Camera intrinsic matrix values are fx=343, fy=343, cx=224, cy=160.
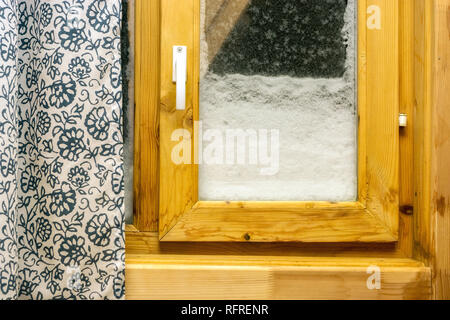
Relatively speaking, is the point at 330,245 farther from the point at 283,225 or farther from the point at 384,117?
the point at 384,117

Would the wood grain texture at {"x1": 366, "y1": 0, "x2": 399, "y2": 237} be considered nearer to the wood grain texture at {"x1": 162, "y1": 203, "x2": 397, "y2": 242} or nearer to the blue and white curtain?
the wood grain texture at {"x1": 162, "y1": 203, "x2": 397, "y2": 242}

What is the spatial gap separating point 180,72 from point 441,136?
27.1 inches

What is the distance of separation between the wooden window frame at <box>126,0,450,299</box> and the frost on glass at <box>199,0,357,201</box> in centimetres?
14

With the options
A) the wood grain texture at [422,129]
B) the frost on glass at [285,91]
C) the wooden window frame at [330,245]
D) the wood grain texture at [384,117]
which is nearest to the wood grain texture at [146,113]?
the wooden window frame at [330,245]

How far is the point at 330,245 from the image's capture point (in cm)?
93

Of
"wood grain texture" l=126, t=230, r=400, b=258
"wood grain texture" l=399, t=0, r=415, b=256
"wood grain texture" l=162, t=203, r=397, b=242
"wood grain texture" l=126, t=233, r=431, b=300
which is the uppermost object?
"wood grain texture" l=399, t=0, r=415, b=256

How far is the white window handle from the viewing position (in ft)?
2.86

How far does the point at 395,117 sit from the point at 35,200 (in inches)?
37.3

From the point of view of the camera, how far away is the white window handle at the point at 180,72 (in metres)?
0.87

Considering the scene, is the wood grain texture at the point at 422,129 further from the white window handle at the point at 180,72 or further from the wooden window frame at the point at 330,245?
the white window handle at the point at 180,72

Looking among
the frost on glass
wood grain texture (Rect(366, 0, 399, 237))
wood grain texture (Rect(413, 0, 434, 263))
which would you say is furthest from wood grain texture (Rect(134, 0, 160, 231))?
wood grain texture (Rect(413, 0, 434, 263))

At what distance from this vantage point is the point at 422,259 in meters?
0.91

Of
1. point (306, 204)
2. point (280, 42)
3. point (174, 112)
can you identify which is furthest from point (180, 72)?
point (306, 204)
